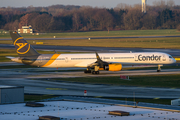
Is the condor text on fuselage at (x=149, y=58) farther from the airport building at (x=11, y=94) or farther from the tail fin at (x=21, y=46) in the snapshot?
the airport building at (x=11, y=94)

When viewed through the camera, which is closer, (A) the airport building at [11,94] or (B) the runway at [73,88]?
(A) the airport building at [11,94]

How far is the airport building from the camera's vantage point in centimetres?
3265

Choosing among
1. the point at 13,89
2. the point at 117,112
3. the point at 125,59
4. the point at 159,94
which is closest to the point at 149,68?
the point at 125,59

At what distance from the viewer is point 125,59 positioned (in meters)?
65.9

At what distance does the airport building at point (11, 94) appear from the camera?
107 feet

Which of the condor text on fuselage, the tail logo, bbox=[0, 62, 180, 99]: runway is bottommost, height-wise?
bbox=[0, 62, 180, 99]: runway

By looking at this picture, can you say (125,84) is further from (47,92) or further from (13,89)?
(13,89)

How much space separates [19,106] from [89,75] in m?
34.4

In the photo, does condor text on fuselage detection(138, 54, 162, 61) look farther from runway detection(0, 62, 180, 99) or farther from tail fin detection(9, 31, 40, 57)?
tail fin detection(9, 31, 40, 57)

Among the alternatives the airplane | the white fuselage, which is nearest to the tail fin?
the airplane

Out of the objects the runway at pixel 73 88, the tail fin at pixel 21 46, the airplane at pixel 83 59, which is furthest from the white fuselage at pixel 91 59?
the runway at pixel 73 88

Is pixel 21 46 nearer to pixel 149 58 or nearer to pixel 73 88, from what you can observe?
pixel 73 88

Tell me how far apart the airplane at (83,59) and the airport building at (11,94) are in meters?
29.8

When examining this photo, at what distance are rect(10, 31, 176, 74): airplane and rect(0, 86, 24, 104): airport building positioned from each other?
29.8 m
